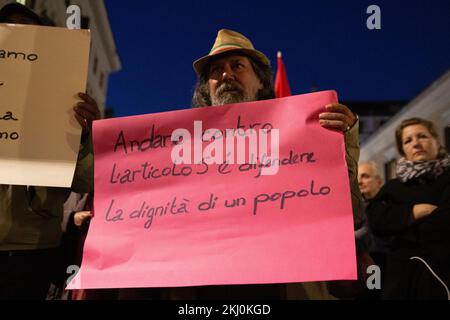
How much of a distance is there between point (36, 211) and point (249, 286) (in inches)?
27.4

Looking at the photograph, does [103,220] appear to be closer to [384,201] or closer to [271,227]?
[271,227]

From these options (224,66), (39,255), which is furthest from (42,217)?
(224,66)

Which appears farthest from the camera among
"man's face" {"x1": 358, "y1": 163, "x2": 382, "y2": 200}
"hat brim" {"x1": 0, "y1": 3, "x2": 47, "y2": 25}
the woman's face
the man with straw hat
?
"man's face" {"x1": 358, "y1": 163, "x2": 382, "y2": 200}

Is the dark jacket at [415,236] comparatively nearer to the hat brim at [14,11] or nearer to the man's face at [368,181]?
the man's face at [368,181]

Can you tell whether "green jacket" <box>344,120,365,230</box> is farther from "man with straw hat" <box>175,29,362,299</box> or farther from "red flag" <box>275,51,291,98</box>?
"red flag" <box>275,51,291,98</box>

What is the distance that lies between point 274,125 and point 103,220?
0.58m

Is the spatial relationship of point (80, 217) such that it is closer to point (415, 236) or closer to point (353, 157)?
point (353, 157)

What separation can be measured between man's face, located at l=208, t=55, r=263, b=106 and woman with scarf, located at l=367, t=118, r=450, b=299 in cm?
88

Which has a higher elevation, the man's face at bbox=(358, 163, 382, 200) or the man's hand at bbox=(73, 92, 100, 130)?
the man's face at bbox=(358, 163, 382, 200)

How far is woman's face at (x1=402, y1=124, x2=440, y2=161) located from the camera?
211 cm

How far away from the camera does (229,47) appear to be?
1.56 meters

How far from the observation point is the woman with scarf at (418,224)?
5.89ft

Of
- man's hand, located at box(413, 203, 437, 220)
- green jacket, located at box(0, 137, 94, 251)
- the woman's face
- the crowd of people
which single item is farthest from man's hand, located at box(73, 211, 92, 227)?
the woman's face

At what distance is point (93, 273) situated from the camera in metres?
1.18
